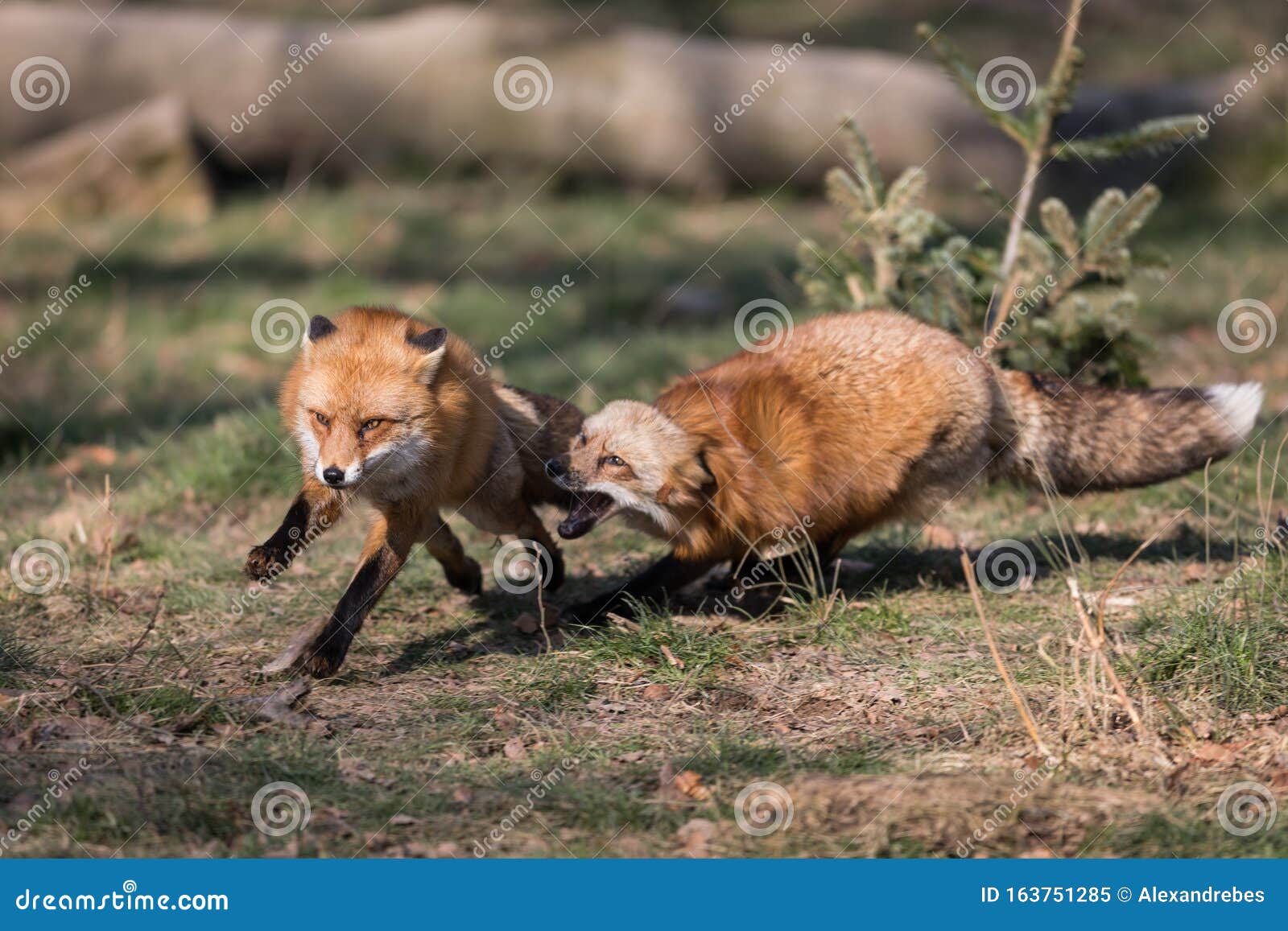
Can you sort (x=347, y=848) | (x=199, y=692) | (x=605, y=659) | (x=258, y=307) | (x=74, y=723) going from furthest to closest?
(x=258, y=307)
(x=605, y=659)
(x=199, y=692)
(x=74, y=723)
(x=347, y=848)

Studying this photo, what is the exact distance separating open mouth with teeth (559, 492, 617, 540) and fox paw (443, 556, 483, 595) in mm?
783

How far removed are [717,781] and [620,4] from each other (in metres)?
14.4

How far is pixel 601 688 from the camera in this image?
5.03 metres

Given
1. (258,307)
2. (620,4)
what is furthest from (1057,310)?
(620,4)

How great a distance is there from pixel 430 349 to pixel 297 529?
2.97 ft

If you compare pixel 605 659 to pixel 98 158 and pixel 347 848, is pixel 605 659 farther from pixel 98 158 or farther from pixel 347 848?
pixel 98 158

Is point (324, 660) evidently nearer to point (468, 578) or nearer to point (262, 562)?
point (262, 562)

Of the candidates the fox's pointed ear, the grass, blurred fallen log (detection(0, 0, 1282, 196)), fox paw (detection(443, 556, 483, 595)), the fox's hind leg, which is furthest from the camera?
blurred fallen log (detection(0, 0, 1282, 196))

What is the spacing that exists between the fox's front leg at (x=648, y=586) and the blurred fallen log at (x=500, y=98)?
8.79 m

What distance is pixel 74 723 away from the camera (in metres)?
4.53

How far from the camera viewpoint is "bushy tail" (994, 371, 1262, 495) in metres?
5.94

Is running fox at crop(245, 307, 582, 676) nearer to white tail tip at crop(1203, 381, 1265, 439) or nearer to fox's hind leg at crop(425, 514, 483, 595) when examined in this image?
fox's hind leg at crop(425, 514, 483, 595)

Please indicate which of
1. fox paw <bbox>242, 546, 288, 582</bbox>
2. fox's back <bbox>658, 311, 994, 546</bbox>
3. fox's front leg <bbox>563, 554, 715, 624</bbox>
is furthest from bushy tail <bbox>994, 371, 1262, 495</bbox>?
fox paw <bbox>242, 546, 288, 582</bbox>

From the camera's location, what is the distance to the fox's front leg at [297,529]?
4832mm
